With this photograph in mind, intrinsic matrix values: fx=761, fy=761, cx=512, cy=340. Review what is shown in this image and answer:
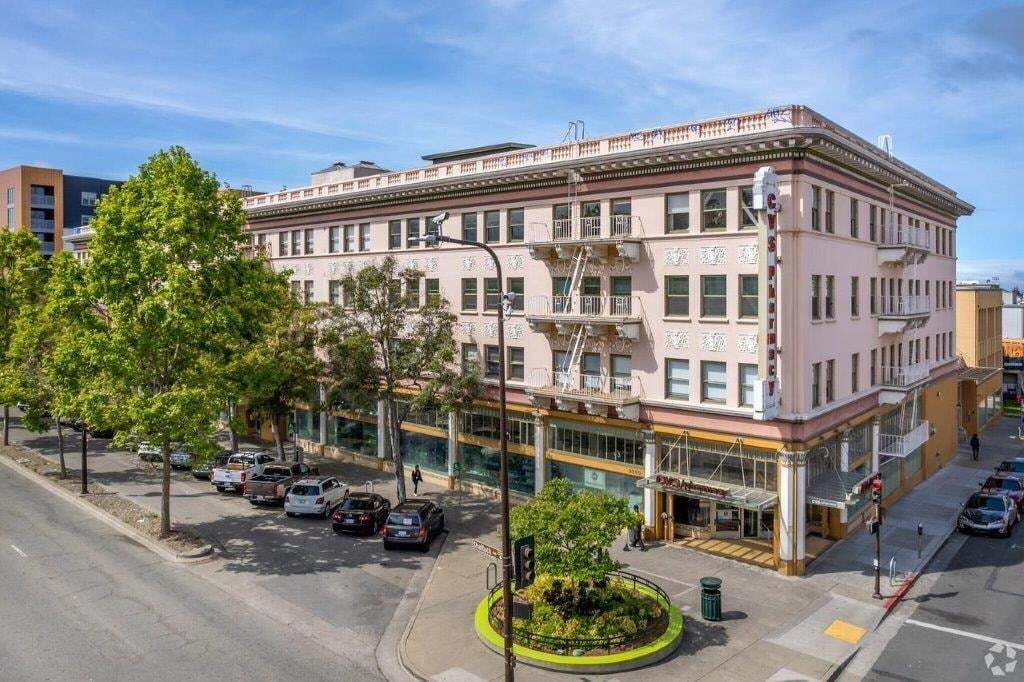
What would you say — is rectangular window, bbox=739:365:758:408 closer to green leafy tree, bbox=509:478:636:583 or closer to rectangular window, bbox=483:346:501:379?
green leafy tree, bbox=509:478:636:583

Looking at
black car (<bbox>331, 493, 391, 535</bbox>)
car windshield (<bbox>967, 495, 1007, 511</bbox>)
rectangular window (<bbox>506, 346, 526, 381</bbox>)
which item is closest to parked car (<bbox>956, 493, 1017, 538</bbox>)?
car windshield (<bbox>967, 495, 1007, 511</bbox>)

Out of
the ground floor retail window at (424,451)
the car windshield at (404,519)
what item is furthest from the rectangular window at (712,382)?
the ground floor retail window at (424,451)

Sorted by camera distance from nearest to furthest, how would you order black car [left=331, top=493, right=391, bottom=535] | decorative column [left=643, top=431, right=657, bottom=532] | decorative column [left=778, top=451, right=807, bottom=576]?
decorative column [left=778, top=451, right=807, bottom=576], decorative column [left=643, top=431, right=657, bottom=532], black car [left=331, top=493, right=391, bottom=535]

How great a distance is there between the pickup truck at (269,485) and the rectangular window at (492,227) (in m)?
14.8

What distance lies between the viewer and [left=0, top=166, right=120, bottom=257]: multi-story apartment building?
8700cm

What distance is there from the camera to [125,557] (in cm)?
2744

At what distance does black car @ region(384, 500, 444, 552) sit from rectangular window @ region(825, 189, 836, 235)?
19078 mm

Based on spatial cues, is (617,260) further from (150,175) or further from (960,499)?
(960,499)

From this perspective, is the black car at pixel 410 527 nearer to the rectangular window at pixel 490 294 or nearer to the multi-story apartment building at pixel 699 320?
the multi-story apartment building at pixel 699 320

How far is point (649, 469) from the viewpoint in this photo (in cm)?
3025

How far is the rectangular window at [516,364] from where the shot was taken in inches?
1395

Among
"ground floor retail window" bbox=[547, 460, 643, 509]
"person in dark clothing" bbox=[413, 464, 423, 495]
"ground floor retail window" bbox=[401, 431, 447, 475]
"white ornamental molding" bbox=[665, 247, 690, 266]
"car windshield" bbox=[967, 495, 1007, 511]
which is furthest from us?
"ground floor retail window" bbox=[401, 431, 447, 475]

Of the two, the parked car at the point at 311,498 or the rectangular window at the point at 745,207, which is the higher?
the rectangular window at the point at 745,207

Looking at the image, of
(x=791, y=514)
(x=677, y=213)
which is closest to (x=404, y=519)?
(x=791, y=514)
